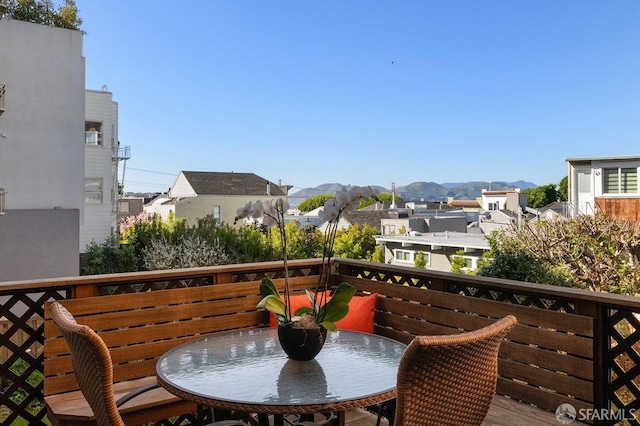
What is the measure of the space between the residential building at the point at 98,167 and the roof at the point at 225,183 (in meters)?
11.6

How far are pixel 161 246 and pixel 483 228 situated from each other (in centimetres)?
1872

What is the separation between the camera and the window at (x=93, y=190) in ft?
48.8

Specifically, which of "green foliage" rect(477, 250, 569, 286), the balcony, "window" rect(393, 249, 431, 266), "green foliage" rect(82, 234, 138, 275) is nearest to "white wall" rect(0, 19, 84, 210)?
"green foliage" rect(82, 234, 138, 275)

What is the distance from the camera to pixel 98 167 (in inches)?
583

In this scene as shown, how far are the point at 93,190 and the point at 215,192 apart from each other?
39.6 feet

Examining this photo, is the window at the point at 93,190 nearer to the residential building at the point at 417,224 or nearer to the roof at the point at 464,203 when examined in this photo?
the residential building at the point at 417,224

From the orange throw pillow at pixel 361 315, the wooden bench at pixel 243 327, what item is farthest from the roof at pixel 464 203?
the wooden bench at pixel 243 327

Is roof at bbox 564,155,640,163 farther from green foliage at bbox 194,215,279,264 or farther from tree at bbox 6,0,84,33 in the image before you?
tree at bbox 6,0,84,33

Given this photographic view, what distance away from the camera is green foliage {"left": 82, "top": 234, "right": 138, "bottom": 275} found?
34.9ft

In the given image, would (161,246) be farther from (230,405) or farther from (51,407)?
(230,405)

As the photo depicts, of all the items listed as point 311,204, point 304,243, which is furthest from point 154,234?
point 311,204

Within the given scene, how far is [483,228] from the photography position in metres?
24.4

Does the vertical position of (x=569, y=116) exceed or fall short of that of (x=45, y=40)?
it exceeds it

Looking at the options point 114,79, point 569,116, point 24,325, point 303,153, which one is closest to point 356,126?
point 303,153
